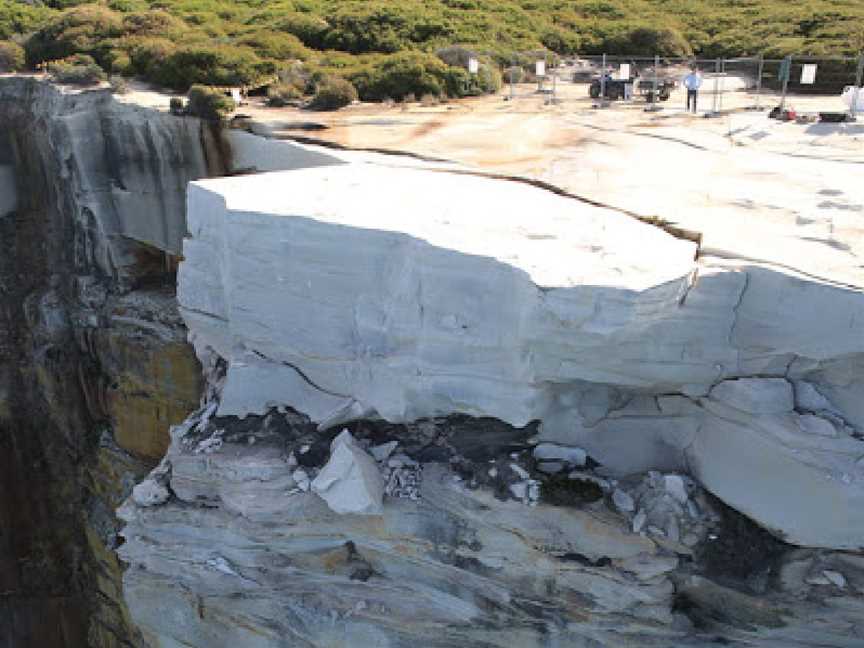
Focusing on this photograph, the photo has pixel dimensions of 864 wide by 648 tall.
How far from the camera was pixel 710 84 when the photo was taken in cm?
1728

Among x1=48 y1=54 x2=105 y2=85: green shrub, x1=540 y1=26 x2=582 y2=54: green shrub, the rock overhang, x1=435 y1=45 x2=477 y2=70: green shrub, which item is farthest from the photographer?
x1=540 y1=26 x2=582 y2=54: green shrub

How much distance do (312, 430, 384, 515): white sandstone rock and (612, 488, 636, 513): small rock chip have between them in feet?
6.69

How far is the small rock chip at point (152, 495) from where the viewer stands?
28.9 ft

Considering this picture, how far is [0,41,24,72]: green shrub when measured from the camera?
1780cm

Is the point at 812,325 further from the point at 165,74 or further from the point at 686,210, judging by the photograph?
the point at 165,74

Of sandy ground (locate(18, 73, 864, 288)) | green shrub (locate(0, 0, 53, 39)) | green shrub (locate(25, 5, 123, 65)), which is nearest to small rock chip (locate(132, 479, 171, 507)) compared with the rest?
sandy ground (locate(18, 73, 864, 288))

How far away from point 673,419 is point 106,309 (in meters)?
10.5

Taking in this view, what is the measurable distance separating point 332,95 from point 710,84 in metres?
7.79

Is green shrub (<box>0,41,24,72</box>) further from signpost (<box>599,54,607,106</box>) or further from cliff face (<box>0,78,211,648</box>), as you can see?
signpost (<box>599,54,607,106</box>)

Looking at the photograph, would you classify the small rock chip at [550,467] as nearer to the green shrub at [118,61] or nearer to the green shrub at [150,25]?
the green shrub at [118,61]

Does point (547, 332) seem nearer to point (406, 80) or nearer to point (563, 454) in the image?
point (563, 454)

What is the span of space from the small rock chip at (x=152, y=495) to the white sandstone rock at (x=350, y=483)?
190 cm

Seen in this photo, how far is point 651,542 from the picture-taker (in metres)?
7.28

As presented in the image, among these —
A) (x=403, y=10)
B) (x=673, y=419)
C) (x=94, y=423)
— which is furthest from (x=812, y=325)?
(x=403, y=10)
